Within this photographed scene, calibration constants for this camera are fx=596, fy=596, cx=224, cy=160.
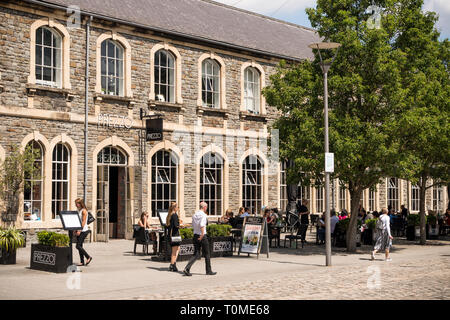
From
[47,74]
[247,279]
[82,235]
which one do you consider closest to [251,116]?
[47,74]

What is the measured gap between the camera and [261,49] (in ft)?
92.7

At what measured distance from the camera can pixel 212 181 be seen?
26.4 metres

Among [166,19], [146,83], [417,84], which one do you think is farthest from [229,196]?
[417,84]

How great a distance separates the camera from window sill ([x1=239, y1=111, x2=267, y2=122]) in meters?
27.6

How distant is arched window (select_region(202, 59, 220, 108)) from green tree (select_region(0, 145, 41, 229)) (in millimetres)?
8709

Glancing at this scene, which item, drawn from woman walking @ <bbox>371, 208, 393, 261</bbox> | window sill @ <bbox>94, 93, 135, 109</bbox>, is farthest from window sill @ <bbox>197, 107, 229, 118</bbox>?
woman walking @ <bbox>371, 208, 393, 261</bbox>

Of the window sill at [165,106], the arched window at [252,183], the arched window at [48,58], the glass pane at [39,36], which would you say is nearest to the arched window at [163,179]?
the window sill at [165,106]

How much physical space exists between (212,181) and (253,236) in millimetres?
8515

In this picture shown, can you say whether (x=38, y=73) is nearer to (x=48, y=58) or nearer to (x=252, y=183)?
(x=48, y=58)

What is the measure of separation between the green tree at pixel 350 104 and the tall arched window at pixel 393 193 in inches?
672

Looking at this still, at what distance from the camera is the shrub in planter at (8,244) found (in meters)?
15.3

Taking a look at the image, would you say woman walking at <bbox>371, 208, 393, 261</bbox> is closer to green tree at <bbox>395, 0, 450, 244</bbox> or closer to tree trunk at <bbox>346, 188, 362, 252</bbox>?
green tree at <bbox>395, 0, 450, 244</bbox>

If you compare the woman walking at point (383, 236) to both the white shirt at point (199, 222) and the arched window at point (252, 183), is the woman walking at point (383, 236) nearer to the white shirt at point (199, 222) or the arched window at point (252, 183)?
the white shirt at point (199, 222)
